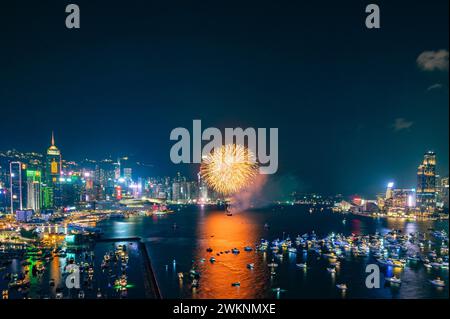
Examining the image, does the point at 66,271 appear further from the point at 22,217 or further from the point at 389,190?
the point at 389,190

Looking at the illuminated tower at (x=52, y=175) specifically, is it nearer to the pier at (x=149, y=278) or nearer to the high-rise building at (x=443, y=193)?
the pier at (x=149, y=278)

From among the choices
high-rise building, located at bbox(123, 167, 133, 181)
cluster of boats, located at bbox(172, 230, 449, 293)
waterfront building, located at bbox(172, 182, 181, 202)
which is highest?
high-rise building, located at bbox(123, 167, 133, 181)

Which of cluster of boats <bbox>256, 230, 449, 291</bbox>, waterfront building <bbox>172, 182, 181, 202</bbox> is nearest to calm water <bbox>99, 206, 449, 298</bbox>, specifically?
cluster of boats <bbox>256, 230, 449, 291</bbox>

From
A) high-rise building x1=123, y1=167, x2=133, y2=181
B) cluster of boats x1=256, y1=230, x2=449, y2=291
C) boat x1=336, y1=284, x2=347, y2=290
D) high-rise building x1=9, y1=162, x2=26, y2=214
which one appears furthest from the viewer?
high-rise building x1=123, y1=167, x2=133, y2=181

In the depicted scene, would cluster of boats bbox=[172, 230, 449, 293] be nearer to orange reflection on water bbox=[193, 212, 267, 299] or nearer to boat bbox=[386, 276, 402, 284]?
boat bbox=[386, 276, 402, 284]

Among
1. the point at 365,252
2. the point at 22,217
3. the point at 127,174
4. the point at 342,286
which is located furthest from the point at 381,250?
the point at 127,174

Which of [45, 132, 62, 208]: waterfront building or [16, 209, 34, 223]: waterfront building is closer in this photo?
[16, 209, 34, 223]: waterfront building
